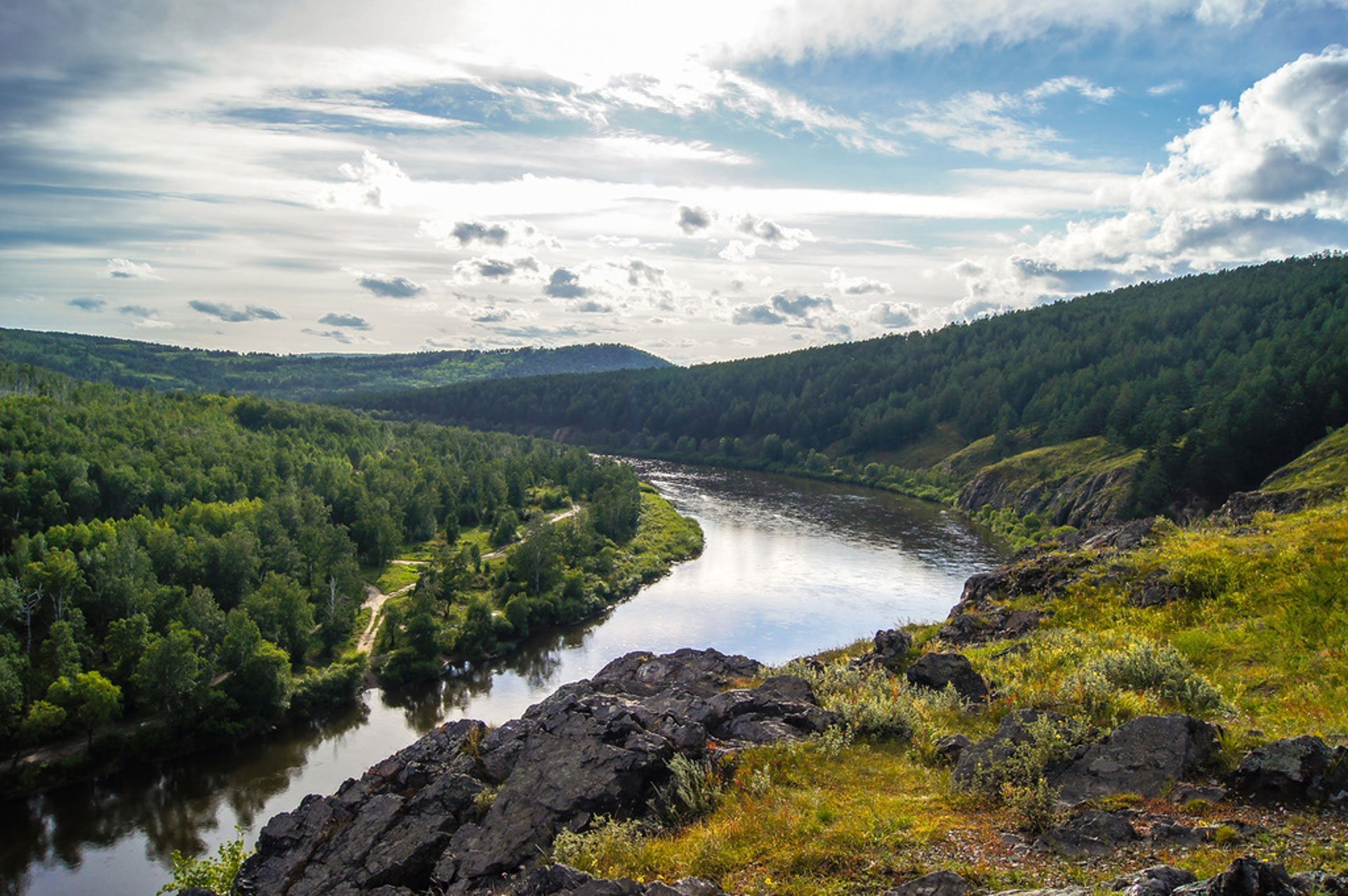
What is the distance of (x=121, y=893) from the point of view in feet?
99.7

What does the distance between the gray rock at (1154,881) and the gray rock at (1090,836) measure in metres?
1.36

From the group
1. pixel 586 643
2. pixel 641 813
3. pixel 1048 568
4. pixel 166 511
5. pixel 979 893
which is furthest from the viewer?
pixel 166 511

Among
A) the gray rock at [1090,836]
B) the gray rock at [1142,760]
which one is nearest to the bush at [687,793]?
the gray rock at [1090,836]

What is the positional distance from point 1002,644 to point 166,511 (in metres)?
75.7

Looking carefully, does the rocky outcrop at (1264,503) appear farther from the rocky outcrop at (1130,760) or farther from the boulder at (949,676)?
the rocky outcrop at (1130,760)

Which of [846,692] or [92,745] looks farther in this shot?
[92,745]

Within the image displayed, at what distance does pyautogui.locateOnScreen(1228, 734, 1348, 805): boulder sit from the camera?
10000 mm

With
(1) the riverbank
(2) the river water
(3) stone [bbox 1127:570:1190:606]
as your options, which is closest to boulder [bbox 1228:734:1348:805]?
(1) the riverbank

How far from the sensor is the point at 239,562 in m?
59.3

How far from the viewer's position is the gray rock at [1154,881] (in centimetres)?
821

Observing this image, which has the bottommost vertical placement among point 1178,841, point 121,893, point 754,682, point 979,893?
point 121,893


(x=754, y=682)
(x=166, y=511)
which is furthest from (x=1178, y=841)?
(x=166, y=511)

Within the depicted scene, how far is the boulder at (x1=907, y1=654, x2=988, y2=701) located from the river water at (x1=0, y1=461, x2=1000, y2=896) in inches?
1225

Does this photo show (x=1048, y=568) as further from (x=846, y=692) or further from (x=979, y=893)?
(x=979, y=893)
